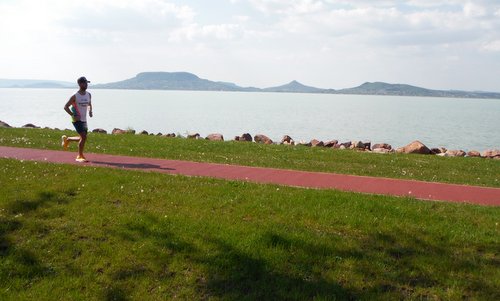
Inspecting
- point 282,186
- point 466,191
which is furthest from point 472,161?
point 282,186

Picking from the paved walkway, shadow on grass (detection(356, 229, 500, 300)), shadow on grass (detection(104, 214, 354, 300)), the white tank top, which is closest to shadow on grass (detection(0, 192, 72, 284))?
shadow on grass (detection(104, 214, 354, 300))

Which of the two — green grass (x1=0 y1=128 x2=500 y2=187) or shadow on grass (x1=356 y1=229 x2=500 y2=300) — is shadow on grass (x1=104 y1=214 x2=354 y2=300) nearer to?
shadow on grass (x1=356 y1=229 x2=500 y2=300)

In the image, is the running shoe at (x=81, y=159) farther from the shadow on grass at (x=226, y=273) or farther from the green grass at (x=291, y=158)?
the shadow on grass at (x=226, y=273)

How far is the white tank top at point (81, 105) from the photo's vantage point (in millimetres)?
11055

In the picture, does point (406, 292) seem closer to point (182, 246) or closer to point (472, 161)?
point (182, 246)

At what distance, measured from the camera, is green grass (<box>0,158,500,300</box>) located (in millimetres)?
5305

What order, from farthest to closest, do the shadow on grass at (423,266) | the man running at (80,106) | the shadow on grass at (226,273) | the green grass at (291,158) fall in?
the green grass at (291,158), the man running at (80,106), the shadow on grass at (423,266), the shadow on grass at (226,273)

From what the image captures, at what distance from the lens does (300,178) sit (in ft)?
34.4

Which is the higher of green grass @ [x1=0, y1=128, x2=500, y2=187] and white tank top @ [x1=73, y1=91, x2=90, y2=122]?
white tank top @ [x1=73, y1=91, x2=90, y2=122]

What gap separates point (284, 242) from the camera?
6277 mm

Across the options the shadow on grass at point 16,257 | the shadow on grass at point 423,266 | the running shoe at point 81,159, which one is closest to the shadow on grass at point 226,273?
the shadow on grass at point 423,266

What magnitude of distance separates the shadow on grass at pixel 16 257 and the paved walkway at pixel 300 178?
3.55 m

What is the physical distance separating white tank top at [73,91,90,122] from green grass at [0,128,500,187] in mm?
2278

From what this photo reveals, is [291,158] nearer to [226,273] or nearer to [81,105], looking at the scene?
[81,105]
